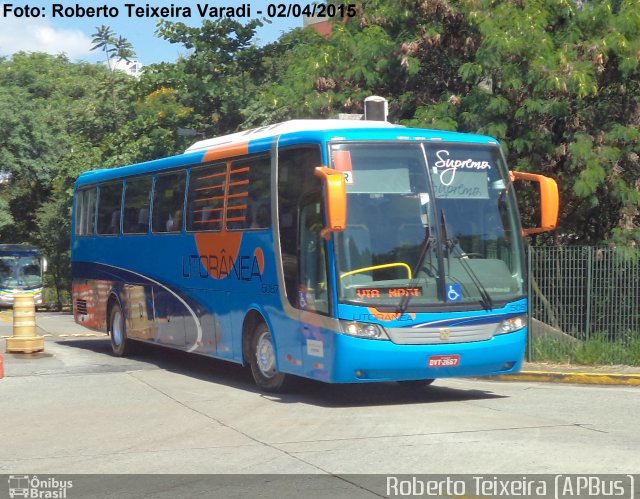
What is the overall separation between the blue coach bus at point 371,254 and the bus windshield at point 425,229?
0.01 meters

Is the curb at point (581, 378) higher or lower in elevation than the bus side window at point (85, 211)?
lower

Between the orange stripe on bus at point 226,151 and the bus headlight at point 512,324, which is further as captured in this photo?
the orange stripe on bus at point 226,151

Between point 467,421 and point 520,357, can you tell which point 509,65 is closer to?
point 520,357

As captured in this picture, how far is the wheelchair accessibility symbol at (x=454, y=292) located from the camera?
12.5 m

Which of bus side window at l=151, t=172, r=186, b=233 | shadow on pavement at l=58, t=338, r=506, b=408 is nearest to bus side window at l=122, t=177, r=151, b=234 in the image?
A: bus side window at l=151, t=172, r=186, b=233

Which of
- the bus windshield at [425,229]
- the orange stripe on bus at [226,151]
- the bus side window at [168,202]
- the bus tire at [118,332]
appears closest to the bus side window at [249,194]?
the orange stripe on bus at [226,151]

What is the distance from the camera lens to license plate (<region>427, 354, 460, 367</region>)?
40.9 ft

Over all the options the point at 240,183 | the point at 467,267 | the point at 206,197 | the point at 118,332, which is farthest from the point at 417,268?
the point at 118,332

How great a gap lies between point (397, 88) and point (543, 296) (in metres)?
6.75

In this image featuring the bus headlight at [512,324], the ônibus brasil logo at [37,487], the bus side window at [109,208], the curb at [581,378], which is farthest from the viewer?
the bus side window at [109,208]

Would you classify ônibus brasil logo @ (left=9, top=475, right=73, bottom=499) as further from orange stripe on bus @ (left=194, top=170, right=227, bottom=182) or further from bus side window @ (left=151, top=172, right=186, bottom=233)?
bus side window @ (left=151, top=172, right=186, bottom=233)

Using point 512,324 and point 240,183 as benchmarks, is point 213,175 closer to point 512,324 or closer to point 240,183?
point 240,183

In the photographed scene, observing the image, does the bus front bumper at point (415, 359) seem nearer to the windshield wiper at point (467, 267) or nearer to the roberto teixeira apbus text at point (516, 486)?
the windshield wiper at point (467, 267)

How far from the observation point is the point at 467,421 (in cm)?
1138
